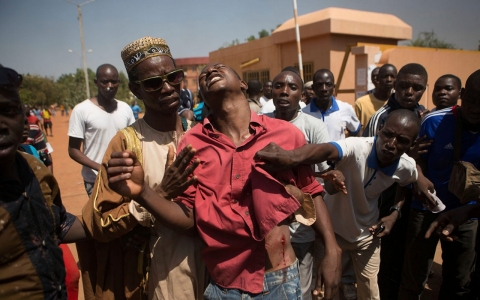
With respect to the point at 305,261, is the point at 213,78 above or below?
above

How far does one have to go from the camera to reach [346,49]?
11.4m

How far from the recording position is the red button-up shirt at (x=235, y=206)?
1574mm

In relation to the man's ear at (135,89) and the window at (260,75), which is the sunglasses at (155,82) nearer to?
the man's ear at (135,89)

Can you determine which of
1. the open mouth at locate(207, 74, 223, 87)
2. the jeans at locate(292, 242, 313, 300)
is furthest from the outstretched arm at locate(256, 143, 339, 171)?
the jeans at locate(292, 242, 313, 300)

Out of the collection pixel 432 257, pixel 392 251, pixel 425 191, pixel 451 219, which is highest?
pixel 425 191

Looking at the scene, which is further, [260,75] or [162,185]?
[260,75]

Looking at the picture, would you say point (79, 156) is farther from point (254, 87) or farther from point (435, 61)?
point (435, 61)

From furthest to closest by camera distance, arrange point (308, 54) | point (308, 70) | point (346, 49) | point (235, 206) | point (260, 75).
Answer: point (260, 75)
point (308, 70)
point (308, 54)
point (346, 49)
point (235, 206)

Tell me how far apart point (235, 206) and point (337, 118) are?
294cm

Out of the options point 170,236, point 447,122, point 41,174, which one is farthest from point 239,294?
point 447,122

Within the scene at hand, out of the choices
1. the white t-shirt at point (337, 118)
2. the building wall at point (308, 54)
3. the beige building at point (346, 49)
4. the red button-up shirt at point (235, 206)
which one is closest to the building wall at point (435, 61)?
the beige building at point (346, 49)

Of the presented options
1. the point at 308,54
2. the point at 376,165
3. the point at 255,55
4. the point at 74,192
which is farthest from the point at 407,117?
the point at 255,55

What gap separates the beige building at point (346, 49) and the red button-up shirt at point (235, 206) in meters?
9.08

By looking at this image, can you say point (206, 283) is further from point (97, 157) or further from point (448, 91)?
point (448, 91)
